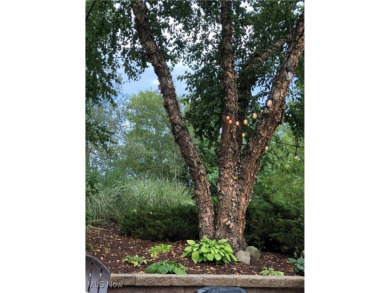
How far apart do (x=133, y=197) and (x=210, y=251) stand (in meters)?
0.87

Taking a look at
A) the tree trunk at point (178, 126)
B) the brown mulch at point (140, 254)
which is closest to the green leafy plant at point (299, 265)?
the brown mulch at point (140, 254)

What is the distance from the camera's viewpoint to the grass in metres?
3.21

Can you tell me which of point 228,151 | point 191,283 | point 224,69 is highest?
point 224,69

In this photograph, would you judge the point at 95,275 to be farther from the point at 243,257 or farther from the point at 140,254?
the point at 243,257

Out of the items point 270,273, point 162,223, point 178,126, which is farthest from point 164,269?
point 178,126

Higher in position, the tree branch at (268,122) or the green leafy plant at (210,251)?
the tree branch at (268,122)

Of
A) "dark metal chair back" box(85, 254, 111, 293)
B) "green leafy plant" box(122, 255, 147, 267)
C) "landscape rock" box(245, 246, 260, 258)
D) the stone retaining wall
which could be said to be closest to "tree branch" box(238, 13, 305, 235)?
"landscape rock" box(245, 246, 260, 258)

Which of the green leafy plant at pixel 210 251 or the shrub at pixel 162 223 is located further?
the shrub at pixel 162 223

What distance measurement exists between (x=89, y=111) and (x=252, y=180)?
1.63m

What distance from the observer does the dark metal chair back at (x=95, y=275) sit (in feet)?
6.71

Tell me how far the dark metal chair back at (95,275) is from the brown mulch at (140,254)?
0.78 metres

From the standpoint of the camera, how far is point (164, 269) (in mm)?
2801

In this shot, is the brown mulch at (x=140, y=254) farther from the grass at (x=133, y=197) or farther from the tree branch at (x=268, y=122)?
the tree branch at (x=268, y=122)
